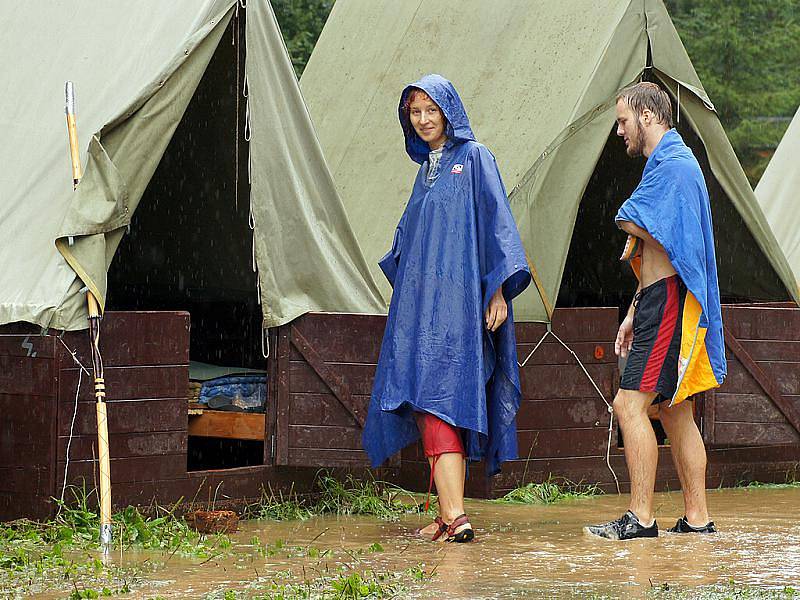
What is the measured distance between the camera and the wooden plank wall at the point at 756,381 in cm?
670

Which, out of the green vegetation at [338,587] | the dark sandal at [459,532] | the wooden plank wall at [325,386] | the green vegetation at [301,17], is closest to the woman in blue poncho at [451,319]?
the dark sandal at [459,532]

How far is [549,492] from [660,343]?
1.49m

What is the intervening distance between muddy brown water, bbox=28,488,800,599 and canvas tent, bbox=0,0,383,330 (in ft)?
3.10

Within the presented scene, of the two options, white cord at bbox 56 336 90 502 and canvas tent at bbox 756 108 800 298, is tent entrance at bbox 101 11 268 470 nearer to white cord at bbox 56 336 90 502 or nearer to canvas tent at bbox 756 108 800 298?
white cord at bbox 56 336 90 502

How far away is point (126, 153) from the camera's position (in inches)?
207

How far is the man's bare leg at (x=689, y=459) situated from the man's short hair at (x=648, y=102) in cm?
108

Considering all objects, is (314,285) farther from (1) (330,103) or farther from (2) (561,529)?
(1) (330,103)

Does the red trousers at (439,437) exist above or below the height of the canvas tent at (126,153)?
below

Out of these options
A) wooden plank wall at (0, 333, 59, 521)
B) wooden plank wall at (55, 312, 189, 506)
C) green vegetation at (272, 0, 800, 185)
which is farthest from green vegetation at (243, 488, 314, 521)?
green vegetation at (272, 0, 800, 185)

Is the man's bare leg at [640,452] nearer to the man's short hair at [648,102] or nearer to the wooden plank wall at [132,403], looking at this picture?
the man's short hair at [648,102]

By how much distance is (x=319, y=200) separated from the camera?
5.84 m

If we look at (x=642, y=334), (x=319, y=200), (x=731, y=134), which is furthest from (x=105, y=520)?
(x=731, y=134)

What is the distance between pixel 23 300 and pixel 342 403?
138 centimetres

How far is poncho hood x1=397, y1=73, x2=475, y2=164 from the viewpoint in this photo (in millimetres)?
5156
